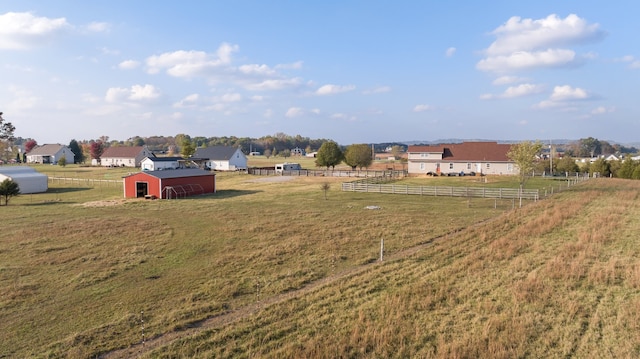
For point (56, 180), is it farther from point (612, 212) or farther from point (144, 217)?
point (612, 212)

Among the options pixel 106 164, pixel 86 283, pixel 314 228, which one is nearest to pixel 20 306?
pixel 86 283

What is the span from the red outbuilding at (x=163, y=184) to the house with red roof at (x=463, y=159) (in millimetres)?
39569

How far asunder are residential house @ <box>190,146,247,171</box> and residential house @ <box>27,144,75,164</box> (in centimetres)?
5434

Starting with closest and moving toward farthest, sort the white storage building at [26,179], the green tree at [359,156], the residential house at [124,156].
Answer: the white storage building at [26,179]
the green tree at [359,156]
the residential house at [124,156]

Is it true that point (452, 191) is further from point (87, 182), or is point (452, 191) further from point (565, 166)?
point (87, 182)

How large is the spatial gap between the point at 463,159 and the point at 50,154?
4457 inches

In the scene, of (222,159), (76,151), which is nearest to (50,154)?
(76,151)

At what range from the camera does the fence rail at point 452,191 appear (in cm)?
3966

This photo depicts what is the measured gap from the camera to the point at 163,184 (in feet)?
139

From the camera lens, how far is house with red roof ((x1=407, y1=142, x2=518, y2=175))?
66375 millimetres

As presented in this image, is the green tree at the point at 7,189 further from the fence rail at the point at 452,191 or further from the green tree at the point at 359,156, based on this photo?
the green tree at the point at 359,156

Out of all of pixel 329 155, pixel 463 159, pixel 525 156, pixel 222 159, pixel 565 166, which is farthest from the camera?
pixel 222 159

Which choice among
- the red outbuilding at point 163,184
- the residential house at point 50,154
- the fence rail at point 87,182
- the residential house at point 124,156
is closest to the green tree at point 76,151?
the residential house at point 50,154

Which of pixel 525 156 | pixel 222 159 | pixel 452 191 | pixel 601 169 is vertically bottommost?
pixel 452 191
